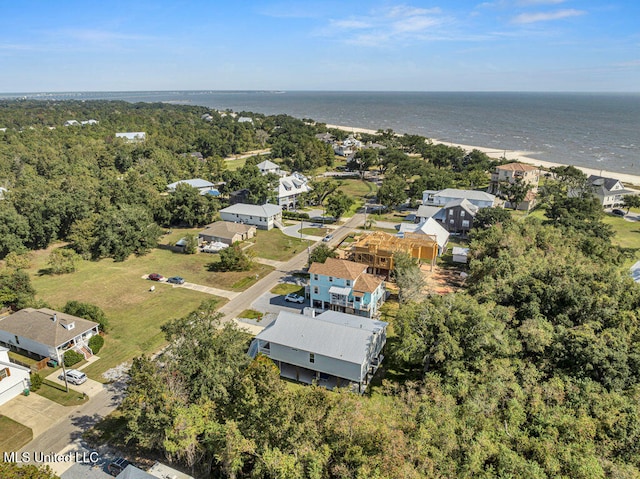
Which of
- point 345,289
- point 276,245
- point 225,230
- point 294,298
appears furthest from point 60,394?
point 276,245

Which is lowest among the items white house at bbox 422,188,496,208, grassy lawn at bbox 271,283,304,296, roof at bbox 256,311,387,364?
grassy lawn at bbox 271,283,304,296

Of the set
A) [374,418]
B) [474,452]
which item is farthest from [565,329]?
[374,418]

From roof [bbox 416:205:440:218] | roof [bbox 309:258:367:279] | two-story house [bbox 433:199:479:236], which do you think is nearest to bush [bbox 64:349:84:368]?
roof [bbox 309:258:367:279]

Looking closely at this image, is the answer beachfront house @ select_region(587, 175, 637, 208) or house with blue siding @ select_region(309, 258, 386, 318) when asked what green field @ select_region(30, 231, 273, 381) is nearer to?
house with blue siding @ select_region(309, 258, 386, 318)

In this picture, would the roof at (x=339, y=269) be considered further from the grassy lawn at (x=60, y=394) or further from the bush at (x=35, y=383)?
the bush at (x=35, y=383)

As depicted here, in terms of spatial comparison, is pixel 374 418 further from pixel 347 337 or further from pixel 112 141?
pixel 112 141

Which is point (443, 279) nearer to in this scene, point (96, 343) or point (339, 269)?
point (339, 269)

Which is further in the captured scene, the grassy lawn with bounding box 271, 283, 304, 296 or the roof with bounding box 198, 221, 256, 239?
the roof with bounding box 198, 221, 256, 239
